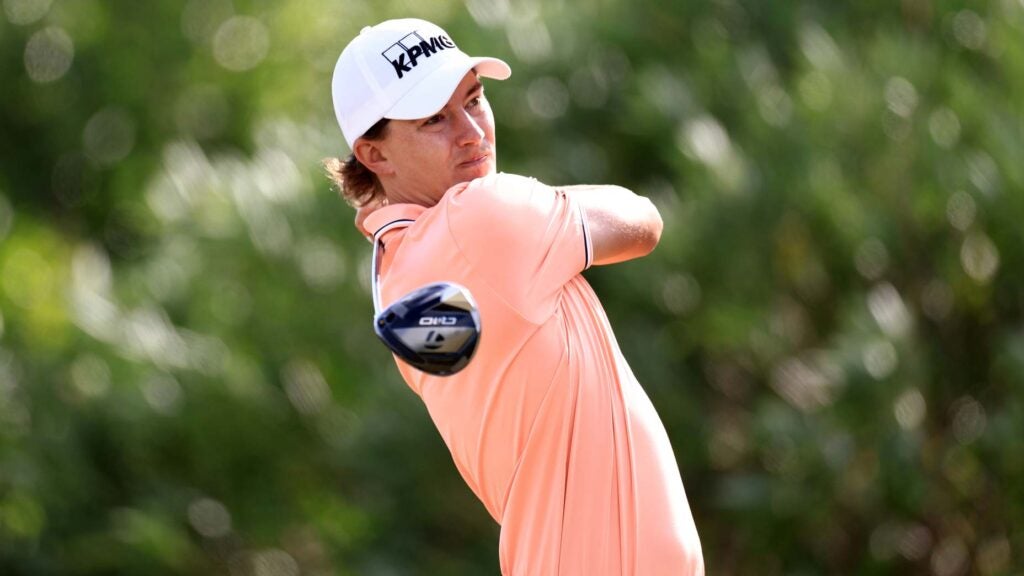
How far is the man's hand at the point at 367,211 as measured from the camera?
288 cm

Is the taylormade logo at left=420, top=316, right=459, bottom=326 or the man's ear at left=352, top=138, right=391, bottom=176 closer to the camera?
the taylormade logo at left=420, top=316, right=459, bottom=326

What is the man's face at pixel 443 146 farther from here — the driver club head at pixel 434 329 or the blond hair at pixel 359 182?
the driver club head at pixel 434 329

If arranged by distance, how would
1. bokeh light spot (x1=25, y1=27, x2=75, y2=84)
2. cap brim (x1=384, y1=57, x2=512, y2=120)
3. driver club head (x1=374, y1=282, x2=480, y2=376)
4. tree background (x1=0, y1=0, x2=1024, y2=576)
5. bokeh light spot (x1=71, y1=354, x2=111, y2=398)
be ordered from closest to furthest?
driver club head (x1=374, y1=282, x2=480, y2=376) < cap brim (x1=384, y1=57, x2=512, y2=120) < tree background (x1=0, y1=0, x2=1024, y2=576) < bokeh light spot (x1=71, y1=354, x2=111, y2=398) < bokeh light spot (x1=25, y1=27, x2=75, y2=84)

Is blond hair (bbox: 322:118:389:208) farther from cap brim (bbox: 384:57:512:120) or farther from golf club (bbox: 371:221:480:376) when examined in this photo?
golf club (bbox: 371:221:480:376)

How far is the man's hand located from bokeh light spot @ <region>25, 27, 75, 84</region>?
1078 centimetres

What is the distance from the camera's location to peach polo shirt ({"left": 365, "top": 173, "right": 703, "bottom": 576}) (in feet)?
8.55

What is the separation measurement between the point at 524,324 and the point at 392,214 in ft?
1.06

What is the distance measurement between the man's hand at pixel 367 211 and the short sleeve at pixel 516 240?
270 mm

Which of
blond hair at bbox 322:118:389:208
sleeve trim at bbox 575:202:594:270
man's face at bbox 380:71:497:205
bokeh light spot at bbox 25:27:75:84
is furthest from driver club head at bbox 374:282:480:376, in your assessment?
bokeh light spot at bbox 25:27:75:84

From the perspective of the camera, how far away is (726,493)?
7574mm

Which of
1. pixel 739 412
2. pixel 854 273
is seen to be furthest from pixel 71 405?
pixel 854 273

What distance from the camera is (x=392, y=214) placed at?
9.04 feet

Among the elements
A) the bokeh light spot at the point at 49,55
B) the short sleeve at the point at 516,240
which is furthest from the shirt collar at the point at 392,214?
the bokeh light spot at the point at 49,55

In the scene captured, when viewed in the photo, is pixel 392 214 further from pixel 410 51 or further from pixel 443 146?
pixel 410 51
